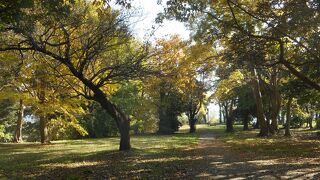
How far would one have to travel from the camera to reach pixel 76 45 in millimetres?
19828

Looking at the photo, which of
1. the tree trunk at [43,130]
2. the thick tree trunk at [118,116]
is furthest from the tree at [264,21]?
the tree trunk at [43,130]

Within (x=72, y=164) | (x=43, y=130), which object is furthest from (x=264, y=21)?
(x=43, y=130)

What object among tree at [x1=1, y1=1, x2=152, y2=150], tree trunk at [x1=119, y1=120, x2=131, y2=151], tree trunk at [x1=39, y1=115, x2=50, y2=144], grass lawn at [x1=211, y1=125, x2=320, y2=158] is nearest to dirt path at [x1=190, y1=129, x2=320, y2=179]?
grass lawn at [x1=211, y1=125, x2=320, y2=158]

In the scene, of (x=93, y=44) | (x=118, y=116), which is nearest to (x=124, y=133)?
(x=118, y=116)

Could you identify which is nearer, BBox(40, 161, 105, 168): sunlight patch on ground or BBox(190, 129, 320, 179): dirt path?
BBox(190, 129, 320, 179): dirt path

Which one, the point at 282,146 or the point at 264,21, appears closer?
the point at 264,21

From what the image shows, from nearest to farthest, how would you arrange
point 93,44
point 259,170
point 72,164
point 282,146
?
1. point 259,170
2. point 72,164
3. point 93,44
4. point 282,146

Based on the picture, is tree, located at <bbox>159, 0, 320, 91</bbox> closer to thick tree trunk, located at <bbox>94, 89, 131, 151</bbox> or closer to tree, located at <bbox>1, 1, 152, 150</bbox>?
tree, located at <bbox>1, 1, 152, 150</bbox>

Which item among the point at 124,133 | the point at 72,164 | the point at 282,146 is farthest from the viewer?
the point at 282,146

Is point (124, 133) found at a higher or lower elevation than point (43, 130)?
lower

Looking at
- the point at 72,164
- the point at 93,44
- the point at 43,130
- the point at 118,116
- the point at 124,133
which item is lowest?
the point at 72,164

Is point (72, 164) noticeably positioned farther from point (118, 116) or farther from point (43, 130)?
point (43, 130)

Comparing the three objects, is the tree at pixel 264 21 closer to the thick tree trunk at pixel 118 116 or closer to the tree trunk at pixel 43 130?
the thick tree trunk at pixel 118 116

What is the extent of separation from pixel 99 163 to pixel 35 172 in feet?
9.49
